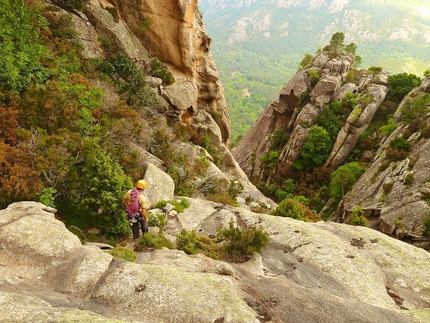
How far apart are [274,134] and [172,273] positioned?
52.2 meters

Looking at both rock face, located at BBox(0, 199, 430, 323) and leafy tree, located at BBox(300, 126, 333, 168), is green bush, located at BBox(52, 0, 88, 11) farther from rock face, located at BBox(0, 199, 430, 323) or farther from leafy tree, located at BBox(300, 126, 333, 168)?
leafy tree, located at BBox(300, 126, 333, 168)

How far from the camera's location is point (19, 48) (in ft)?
52.5

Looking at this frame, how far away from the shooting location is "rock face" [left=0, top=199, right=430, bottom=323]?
662 centimetres

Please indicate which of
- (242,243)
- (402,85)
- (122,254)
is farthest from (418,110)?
(122,254)

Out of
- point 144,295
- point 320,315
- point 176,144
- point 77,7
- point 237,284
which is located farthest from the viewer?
point 176,144

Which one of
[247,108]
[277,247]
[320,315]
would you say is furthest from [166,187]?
[247,108]

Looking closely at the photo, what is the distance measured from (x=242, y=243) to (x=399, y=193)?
21.3 meters

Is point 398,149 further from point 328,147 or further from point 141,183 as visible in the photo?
point 141,183

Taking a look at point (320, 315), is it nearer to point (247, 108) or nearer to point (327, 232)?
point (327, 232)

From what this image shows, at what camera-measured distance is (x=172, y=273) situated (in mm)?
7836

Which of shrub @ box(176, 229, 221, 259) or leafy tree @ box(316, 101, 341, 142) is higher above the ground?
leafy tree @ box(316, 101, 341, 142)

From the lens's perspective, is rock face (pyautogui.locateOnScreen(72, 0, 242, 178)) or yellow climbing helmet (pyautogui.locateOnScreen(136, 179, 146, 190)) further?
rock face (pyautogui.locateOnScreen(72, 0, 242, 178))

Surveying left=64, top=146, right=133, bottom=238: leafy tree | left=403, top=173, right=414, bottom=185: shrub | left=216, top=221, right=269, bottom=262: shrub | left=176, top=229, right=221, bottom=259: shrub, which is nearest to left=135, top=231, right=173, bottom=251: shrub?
left=176, top=229, right=221, bottom=259: shrub

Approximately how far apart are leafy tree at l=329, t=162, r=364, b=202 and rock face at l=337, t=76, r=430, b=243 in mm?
2616
